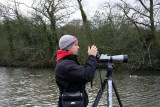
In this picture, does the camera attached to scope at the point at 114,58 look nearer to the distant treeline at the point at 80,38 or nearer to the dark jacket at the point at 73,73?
the dark jacket at the point at 73,73

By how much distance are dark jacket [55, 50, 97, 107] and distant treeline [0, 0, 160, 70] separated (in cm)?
1313

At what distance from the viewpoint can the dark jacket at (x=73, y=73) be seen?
2.19 m

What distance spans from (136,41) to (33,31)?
505 inches

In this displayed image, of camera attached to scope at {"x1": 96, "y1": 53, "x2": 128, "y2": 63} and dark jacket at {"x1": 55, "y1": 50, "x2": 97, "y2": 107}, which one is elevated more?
camera attached to scope at {"x1": 96, "y1": 53, "x2": 128, "y2": 63}

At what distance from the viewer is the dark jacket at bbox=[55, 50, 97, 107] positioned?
7.19 feet

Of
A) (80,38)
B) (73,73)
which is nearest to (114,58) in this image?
(73,73)

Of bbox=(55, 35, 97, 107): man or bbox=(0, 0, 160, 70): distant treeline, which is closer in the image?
bbox=(55, 35, 97, 107): man

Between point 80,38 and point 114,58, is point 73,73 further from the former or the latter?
point 80,38

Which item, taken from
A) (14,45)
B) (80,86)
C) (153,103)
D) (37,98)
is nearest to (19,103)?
(37,98)

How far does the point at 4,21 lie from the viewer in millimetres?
24969

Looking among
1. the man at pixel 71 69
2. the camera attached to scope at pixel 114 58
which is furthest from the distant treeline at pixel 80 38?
the man at pixel 71 69

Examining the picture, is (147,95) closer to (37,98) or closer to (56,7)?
(37,98)

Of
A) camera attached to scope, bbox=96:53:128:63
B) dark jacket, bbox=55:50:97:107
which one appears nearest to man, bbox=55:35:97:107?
dark jacket, bbox=55:50:97:107

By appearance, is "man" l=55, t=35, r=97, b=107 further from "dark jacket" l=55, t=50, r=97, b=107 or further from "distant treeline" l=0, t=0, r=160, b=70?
"distant treeline" l=0, t=0, r=160, b=70
